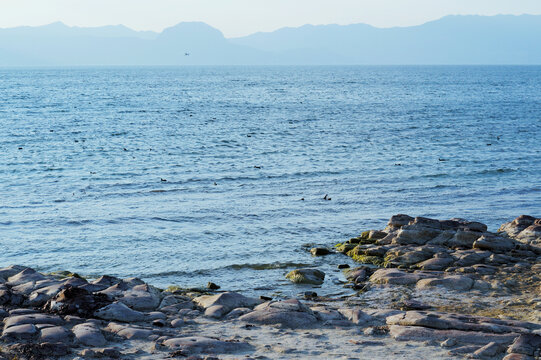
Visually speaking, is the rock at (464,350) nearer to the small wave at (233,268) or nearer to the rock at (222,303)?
the rock at (222,303)

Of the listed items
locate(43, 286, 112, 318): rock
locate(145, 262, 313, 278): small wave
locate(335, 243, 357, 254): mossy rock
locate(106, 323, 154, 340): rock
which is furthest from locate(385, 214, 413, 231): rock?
locate(106, 323, 154, 340): rock

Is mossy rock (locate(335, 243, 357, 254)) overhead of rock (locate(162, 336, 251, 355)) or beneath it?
beneath

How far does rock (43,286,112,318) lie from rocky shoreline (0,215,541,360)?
27 mm

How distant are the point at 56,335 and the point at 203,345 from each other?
3.04 m

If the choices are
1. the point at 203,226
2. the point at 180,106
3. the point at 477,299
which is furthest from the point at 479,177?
the point at 180,106

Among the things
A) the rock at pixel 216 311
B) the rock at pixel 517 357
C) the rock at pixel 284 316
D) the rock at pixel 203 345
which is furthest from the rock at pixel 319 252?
the rock at pixel 517 357

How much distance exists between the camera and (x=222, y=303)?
16109mm

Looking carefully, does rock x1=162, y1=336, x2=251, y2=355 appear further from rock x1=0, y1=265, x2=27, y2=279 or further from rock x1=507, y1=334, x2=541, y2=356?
rock x1=0, y1=265, x2=27, y2=279

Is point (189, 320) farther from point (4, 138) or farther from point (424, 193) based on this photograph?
point (4, 138)

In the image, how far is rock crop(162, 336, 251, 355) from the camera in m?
13.0

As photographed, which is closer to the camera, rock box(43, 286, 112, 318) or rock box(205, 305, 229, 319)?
rock box(43, 286, 112, 318)

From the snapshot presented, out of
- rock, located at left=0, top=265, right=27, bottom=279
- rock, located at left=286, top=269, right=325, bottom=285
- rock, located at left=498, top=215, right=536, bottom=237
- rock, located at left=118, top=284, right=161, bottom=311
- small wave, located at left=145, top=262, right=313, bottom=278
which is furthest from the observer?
rock, located at left=498, top=215, right=536, bottom=237

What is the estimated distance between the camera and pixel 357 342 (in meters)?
13.5

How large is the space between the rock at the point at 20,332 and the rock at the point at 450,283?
404 inches
